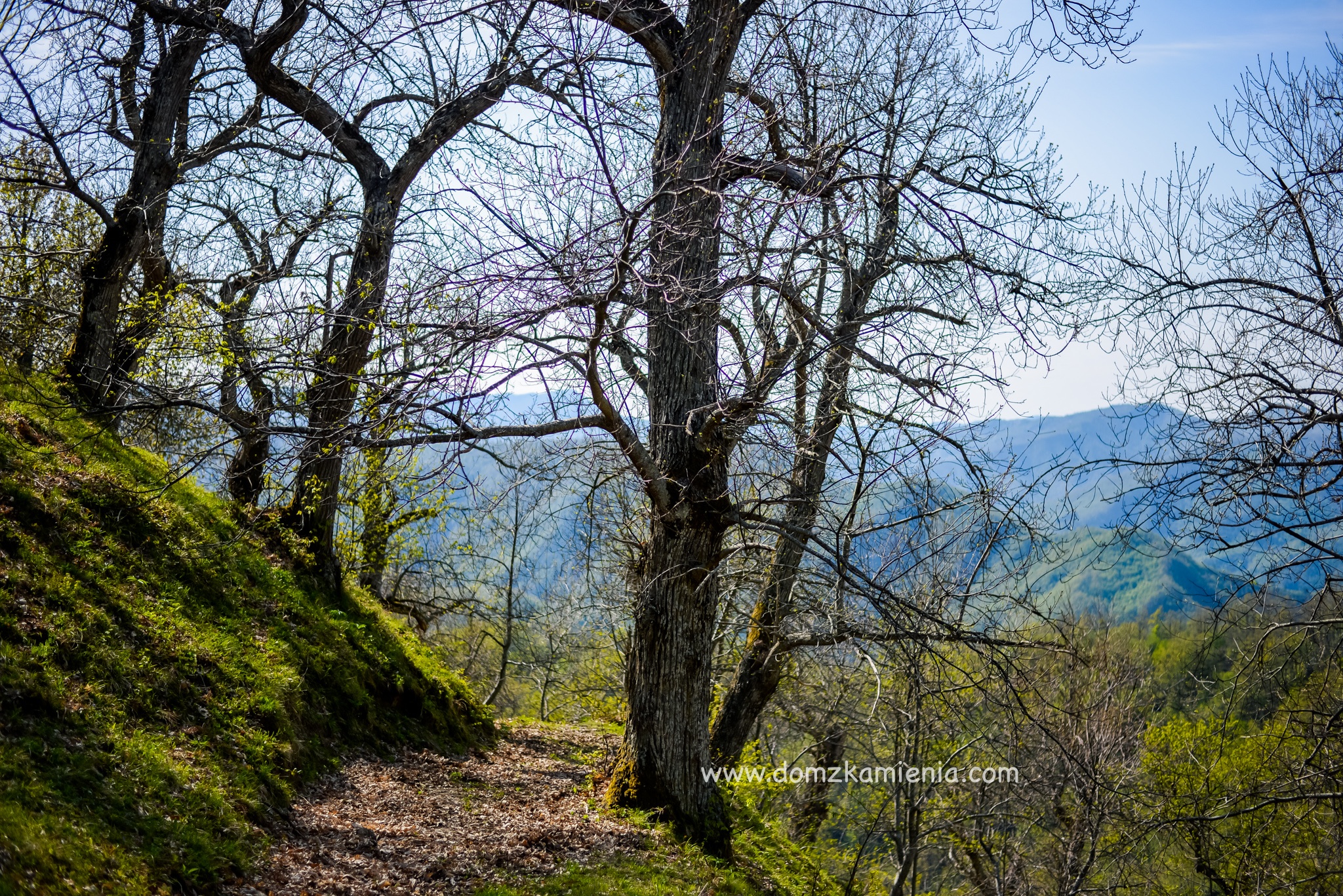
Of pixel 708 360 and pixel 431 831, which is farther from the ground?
pixel 708 360

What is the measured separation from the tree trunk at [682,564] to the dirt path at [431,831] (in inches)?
18.9

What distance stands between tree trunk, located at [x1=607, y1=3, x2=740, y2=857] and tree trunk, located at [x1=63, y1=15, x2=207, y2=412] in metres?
4.98

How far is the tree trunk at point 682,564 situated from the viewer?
5895 mm

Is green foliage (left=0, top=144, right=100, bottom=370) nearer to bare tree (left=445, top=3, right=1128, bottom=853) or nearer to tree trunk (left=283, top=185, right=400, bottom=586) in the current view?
tree trunk (left=283, top=185, right=400, bottom=586)

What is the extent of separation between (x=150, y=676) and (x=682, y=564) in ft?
11.3

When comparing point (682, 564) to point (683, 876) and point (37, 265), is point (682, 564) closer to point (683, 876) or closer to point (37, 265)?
point (683, 876)

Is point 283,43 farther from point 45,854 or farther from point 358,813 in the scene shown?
point 358,813

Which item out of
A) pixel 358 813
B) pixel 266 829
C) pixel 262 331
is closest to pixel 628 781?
pixel 358 813

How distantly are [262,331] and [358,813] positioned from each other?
389 centimetres

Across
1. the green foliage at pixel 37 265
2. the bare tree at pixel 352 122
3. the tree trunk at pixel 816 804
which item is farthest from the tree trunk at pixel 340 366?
the tree trunk at pixel 816 804

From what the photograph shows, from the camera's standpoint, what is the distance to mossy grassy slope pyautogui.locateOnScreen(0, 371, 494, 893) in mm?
3697

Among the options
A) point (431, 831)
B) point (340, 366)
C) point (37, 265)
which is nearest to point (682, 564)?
→ point (431, 831)

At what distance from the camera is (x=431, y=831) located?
561cm

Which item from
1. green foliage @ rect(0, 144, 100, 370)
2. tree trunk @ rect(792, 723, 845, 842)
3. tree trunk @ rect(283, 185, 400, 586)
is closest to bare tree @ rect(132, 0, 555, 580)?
tree trunk @ rect(283, 185, 400, 586)
